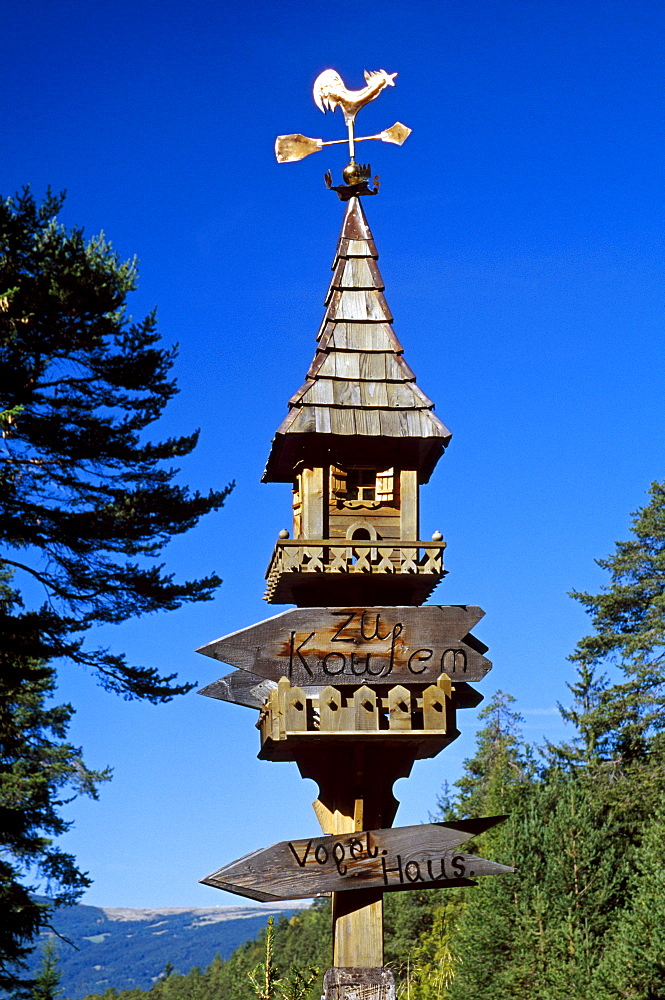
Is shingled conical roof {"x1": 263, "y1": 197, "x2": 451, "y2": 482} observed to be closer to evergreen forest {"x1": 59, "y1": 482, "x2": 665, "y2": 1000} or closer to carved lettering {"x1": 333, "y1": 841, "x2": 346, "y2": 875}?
carved lettering {"x1": 333, "y1": 841, "x2": 346, "y2": 875}

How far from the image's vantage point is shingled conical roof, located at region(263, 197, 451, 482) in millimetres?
10492

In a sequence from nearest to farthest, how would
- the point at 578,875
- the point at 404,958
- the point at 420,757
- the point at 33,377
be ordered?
the point at 420,757 → the point at 33,377 → the point at 578,875 → the point at 404,958

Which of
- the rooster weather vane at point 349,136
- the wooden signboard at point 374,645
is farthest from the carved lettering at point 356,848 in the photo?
the rooster weather vane at point 349,136

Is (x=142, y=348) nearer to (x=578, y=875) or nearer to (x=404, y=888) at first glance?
(x=404, y=888)

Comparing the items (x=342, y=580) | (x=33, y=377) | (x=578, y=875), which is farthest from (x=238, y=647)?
(x=578, y=875)

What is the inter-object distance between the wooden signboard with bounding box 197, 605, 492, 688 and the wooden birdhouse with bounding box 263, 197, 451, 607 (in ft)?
3.43

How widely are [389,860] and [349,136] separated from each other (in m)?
6.25

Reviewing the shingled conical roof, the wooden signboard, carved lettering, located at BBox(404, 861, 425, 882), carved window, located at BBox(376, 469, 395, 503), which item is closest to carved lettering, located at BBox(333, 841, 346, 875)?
carved lettering, located at BBox(404, 861, 425, 882)

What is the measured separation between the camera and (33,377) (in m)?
18.6

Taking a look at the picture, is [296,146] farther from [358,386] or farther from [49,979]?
[49,979]

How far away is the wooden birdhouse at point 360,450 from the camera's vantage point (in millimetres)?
10133

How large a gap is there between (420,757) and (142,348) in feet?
36.8

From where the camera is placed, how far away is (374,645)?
898 centimetres

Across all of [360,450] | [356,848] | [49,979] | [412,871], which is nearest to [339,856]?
[356,848]
